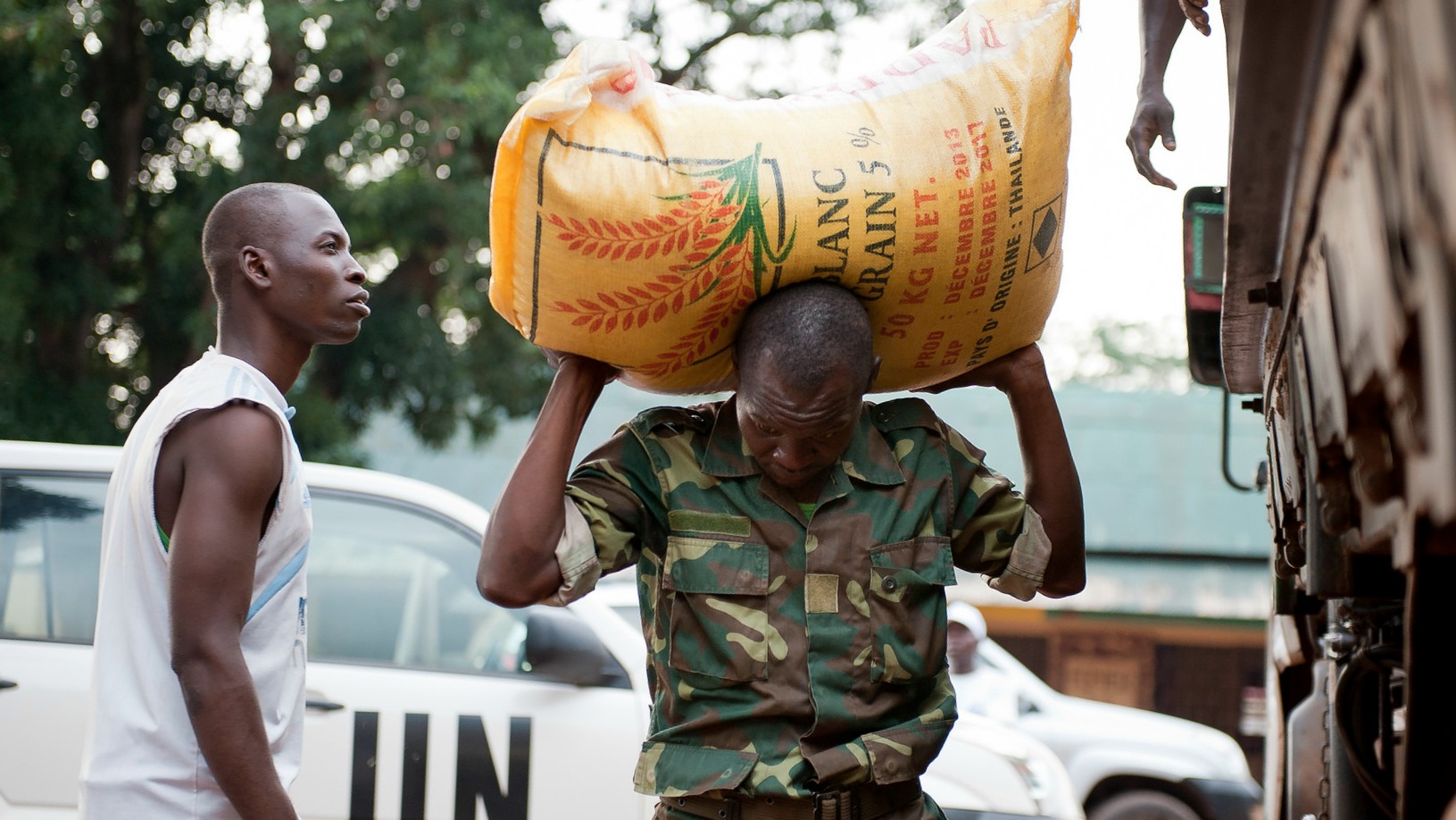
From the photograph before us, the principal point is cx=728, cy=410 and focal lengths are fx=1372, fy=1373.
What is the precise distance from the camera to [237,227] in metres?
2.14

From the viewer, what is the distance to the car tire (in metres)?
7.37

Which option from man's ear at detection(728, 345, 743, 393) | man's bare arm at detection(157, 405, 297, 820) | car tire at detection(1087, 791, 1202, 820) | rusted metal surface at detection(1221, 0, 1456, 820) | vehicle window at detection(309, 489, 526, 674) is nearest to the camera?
rusted metal surface at detection(1221, 0, 1456, 820)

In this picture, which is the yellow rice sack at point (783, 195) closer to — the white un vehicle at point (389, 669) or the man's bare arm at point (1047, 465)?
the man's bare arm at point (1047, 465)

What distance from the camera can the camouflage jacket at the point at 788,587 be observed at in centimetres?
199

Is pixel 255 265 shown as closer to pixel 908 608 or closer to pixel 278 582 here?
pixel 278 582

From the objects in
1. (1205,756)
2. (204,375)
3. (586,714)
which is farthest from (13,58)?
(1205,756)

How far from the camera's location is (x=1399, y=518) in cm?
100

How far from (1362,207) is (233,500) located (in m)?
1.48

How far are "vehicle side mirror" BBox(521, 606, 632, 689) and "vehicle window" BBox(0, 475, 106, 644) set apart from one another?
1183mm

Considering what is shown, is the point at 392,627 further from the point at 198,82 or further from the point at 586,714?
the point at 198,82

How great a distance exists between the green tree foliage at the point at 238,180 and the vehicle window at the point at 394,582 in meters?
4.23

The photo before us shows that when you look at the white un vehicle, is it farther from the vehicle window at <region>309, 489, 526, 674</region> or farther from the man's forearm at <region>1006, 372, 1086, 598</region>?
the man's forearm at <region>1006, 372, 1086, 598</region>

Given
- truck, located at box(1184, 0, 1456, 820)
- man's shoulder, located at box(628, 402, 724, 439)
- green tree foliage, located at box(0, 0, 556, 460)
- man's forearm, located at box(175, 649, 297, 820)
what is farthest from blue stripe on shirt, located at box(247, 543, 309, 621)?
green tree foliage, located at box(0, 0, 556, 460)

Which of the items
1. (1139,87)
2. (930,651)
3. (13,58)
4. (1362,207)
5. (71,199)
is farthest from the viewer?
(71,199)
